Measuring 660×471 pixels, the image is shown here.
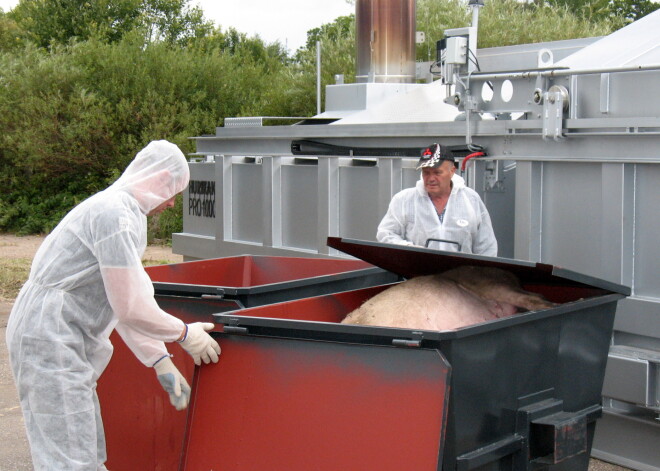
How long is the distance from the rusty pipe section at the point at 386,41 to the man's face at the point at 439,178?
3.96 m

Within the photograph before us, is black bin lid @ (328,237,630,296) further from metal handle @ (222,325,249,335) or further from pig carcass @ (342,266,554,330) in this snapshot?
metal handle @ (222,325,249,335)

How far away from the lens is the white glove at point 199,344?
11.1ft

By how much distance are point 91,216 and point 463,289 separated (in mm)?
1579

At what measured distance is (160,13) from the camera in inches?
1074

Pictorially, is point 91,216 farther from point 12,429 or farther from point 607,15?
point 607,15

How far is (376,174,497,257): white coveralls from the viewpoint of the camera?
15.9ft

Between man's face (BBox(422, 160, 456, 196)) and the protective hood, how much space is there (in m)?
1.62

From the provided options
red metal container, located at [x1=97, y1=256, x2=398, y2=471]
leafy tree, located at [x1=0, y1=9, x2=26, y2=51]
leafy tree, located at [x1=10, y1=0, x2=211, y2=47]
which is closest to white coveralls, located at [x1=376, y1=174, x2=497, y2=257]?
red metal container, located at [x1=97, y1=256, x2=398, y2=471]

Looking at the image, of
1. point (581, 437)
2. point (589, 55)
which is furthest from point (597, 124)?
point (581, 437)

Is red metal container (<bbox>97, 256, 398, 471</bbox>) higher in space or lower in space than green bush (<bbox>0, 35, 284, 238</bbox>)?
lower

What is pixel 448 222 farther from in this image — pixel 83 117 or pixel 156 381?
pixel 83 117

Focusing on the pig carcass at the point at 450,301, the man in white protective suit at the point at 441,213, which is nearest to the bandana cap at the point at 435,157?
the man in white protective suit at the point at 441,213

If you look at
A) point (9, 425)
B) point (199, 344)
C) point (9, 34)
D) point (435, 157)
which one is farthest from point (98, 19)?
point (199, 344)

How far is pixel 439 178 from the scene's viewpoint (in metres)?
4.81
